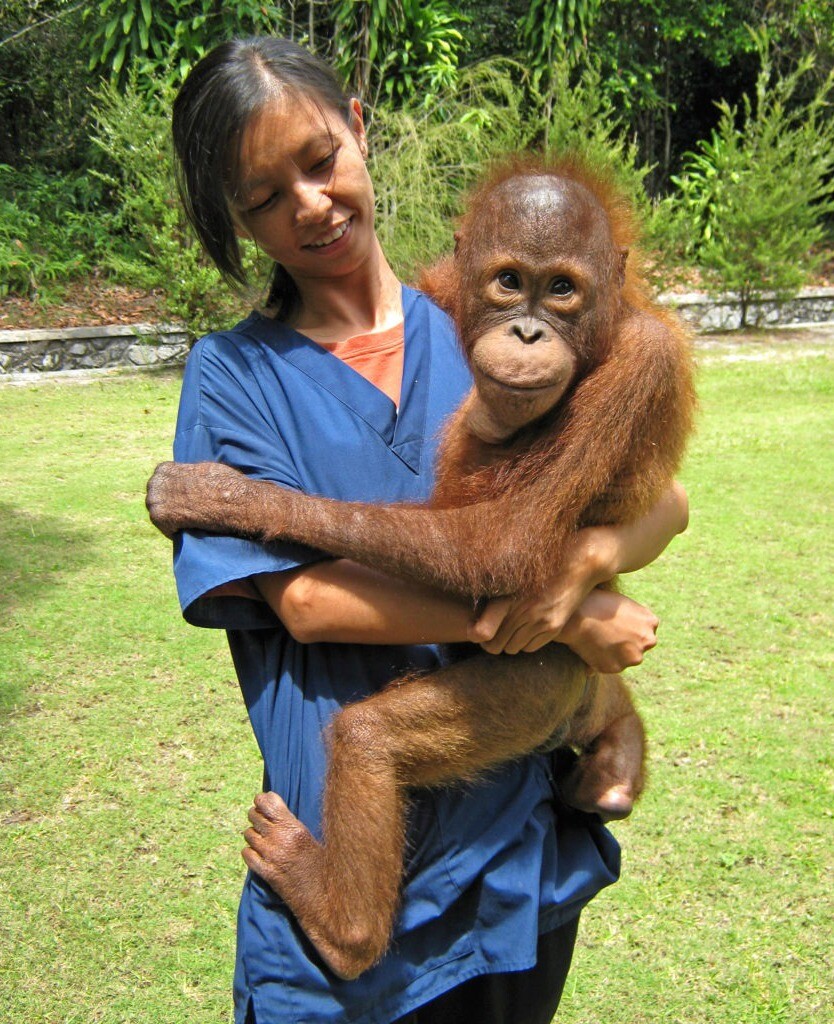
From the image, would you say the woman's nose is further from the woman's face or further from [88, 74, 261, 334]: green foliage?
[88, 74, 261, 334]: green foliage

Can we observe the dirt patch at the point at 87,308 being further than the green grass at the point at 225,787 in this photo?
Yes

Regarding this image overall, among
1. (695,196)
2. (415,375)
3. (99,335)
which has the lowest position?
(99,335)

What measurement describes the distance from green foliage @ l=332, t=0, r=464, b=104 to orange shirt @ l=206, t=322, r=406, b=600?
415 inches

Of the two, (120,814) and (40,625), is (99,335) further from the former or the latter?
(120,814)

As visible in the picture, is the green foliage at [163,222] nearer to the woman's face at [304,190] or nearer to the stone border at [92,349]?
the stone border at [92,349]

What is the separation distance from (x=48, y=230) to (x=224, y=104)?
11.7 meters

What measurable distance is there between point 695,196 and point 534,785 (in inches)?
573

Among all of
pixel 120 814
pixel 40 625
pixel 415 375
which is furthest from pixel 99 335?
pixel 415 375

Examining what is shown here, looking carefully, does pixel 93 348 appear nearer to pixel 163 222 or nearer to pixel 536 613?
pixel 163 222

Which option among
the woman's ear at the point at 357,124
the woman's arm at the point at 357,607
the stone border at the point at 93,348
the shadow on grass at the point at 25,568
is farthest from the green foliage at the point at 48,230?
the woman's arm at the point at 357,607

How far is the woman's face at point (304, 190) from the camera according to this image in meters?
1.82

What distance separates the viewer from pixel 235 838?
3688 millimetres

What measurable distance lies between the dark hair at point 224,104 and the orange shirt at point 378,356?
30cm

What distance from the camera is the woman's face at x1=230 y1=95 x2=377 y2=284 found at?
182cm
